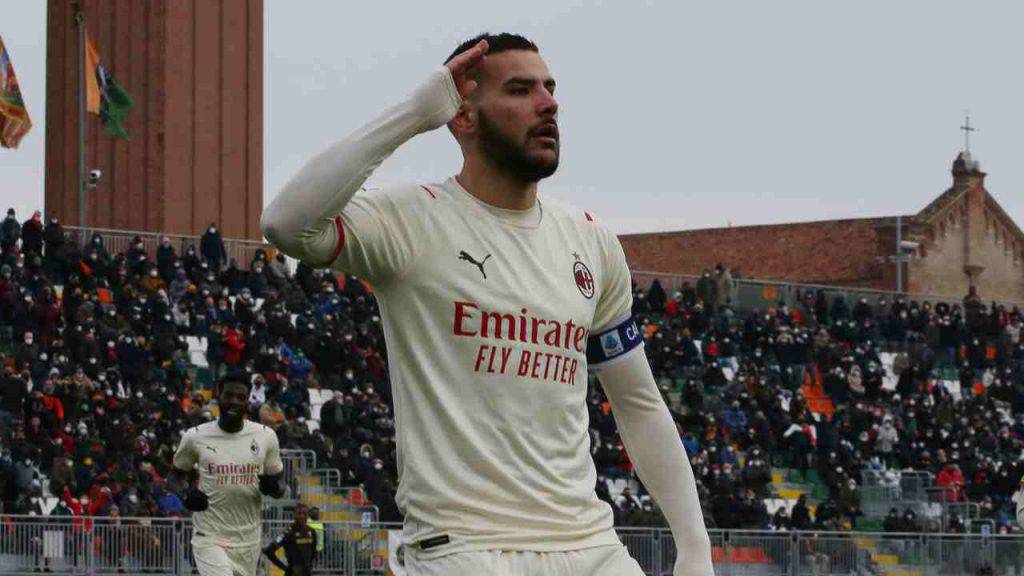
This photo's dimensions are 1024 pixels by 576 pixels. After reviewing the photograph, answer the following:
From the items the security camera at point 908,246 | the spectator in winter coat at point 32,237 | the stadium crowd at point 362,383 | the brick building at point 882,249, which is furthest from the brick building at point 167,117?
the spectator in winter coat at point 32,237

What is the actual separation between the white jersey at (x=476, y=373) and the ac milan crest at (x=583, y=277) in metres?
0.09

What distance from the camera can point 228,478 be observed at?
16.2 m

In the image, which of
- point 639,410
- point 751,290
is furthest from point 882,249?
point 639,410

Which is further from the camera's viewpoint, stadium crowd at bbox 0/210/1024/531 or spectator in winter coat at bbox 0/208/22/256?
spectator in winter coat at bbox 0/208/22/256

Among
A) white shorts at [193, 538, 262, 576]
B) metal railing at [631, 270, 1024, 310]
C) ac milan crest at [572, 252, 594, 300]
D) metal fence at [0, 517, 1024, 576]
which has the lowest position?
metal fence at [0, 517, 1024, 576]

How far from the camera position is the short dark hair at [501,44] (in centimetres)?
671

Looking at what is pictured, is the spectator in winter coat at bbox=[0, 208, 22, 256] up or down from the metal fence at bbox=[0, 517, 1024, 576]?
up

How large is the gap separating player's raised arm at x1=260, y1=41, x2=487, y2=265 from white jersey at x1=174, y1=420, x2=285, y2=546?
32.7ft

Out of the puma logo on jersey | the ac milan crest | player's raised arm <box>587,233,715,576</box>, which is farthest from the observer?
player's raised arm <box>587,233,715,576</box>

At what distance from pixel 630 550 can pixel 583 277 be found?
22.7 meters

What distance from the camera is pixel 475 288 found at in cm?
660

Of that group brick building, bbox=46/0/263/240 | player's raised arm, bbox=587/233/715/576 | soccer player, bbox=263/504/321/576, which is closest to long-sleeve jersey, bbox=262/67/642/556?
player's raised arm, bbox=587/233/715/576

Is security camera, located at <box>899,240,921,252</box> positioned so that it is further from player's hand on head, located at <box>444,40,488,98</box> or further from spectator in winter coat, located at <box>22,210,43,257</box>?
player's hand on head, located at <box>444,40,488,98</box>

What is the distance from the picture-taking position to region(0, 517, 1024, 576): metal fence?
25562 mm
